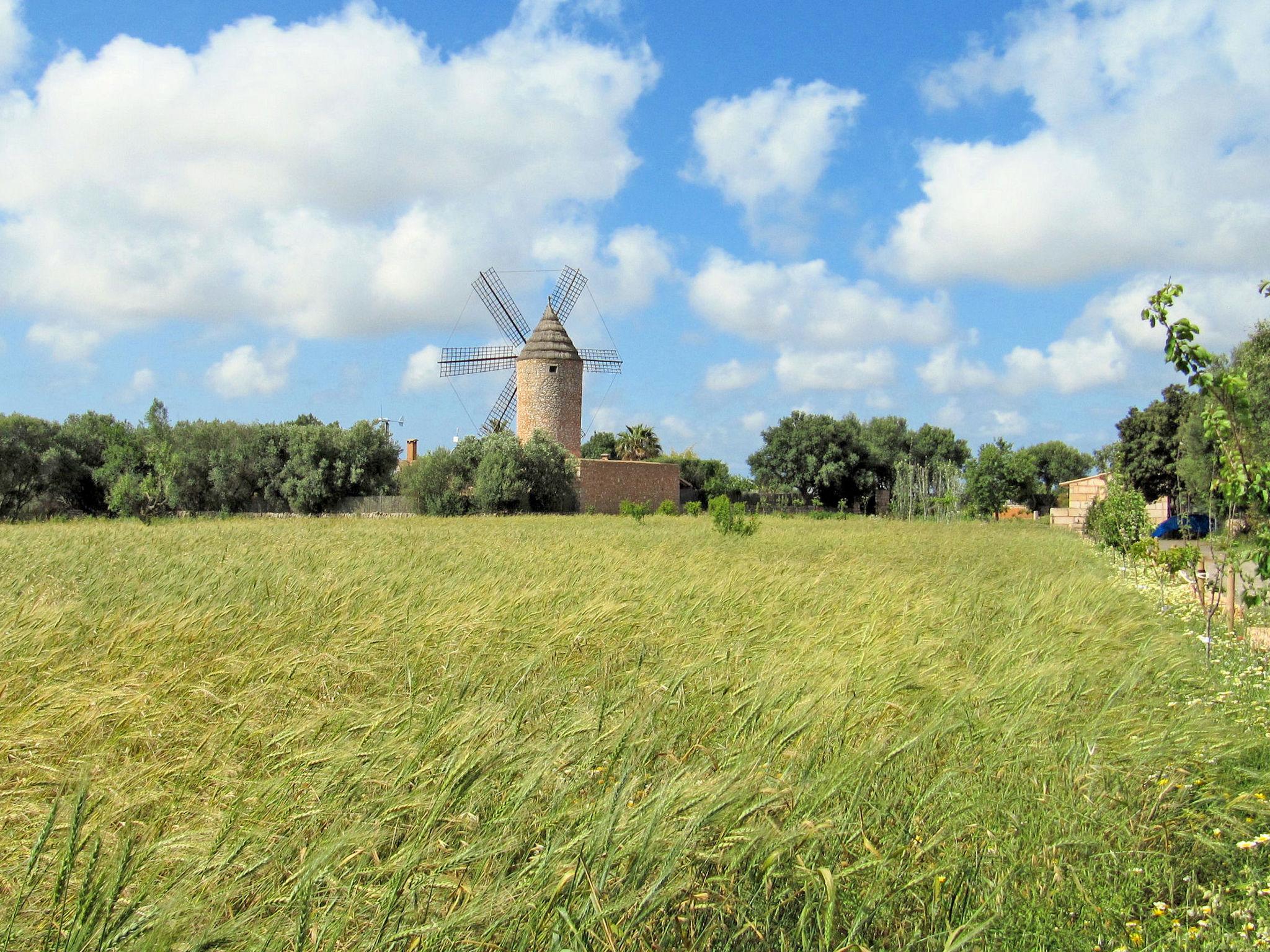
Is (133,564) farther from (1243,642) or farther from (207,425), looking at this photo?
(207,425)

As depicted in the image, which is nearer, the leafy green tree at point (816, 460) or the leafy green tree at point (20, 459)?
the leafy green tree at point (20, 459)

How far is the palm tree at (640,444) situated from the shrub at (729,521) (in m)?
38.3

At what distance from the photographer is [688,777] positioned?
2.57 m

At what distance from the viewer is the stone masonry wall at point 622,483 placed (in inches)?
1585

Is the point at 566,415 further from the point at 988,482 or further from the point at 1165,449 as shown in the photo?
the point at 1165,449

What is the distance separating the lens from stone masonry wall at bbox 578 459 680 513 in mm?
40250

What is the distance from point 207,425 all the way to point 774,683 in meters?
41.2

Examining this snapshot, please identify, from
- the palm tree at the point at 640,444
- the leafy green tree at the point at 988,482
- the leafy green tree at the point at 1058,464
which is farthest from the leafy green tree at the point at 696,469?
the leafy green tree at the point at 1058,464

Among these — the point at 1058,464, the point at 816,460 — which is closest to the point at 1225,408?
the point at 816,460

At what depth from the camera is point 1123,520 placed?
1521 centimetres

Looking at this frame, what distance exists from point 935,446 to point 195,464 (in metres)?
53.6

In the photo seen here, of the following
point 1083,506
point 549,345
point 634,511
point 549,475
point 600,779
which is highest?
point 549,345

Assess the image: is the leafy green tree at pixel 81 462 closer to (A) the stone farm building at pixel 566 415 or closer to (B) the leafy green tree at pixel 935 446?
(A) the stone farm building at pixel 566 415

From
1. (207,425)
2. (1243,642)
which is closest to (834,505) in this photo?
(207,425)
